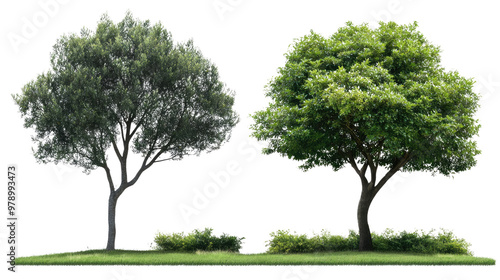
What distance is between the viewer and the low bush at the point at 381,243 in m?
23.4

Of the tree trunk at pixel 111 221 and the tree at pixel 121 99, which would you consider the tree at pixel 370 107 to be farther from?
the tree trunk at pixel 111 221

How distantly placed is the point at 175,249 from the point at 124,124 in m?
8.04

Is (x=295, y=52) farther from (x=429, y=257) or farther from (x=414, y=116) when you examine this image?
(x=429, y=257)

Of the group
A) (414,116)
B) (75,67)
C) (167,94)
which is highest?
(75,67)

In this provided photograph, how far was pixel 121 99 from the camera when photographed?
23422mm

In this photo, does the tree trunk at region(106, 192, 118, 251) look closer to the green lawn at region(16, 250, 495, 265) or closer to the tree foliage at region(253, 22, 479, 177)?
the green lawn at region(16, 250, 495, 265)

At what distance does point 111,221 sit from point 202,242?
554 centimetres

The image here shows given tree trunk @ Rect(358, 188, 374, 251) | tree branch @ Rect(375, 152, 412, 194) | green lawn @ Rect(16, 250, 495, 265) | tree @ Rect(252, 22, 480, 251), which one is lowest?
green lawn @ Rect(16, 250, 495, 265)

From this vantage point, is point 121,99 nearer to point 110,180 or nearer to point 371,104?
point 110,180

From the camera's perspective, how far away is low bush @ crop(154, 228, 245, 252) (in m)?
24.2

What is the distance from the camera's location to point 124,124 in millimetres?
24828

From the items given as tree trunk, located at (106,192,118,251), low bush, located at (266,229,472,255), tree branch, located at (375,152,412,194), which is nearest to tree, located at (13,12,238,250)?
tree trunk, located at (106,192,118,251)

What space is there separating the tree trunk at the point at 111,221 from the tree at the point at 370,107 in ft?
30.5

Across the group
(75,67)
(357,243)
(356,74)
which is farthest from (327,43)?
(75,67)
